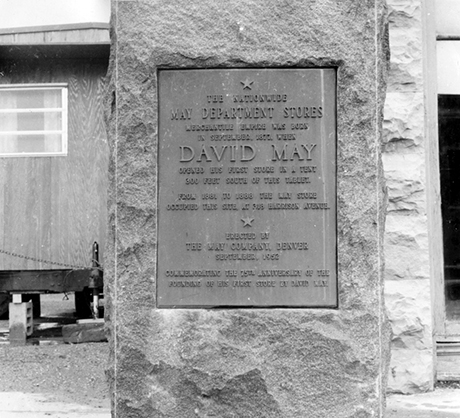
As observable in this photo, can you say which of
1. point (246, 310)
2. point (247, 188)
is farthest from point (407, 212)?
point (246, 310)

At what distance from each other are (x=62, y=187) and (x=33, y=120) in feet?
3.29

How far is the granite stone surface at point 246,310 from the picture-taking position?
13.8 feet

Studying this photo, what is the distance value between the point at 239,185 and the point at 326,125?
61cm

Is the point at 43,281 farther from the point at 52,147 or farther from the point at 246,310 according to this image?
the point at 246,310

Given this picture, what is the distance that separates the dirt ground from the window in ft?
8.29

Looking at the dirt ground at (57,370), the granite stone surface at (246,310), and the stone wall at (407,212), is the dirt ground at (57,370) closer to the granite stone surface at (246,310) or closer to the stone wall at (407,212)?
the granite stone surface at (246,310)

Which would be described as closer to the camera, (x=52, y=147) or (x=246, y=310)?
(x=246, y=310)

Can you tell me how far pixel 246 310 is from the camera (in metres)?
4.27

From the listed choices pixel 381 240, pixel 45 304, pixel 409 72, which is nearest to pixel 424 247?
pixel 409 72

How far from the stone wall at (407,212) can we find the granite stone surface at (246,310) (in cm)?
203

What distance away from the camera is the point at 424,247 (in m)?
6.39

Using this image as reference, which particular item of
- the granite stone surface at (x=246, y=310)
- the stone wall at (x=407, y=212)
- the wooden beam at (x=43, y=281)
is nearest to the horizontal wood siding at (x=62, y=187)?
the wooden beam at (x=43, y=281)

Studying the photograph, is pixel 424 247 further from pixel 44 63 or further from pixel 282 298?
pixel 44 63

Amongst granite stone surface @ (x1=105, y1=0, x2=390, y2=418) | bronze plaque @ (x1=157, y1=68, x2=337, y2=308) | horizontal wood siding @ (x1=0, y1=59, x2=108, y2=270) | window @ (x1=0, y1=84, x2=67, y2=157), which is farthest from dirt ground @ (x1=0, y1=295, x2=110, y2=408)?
window @ (x1=0, y1=84, x2=67, y2=157)
